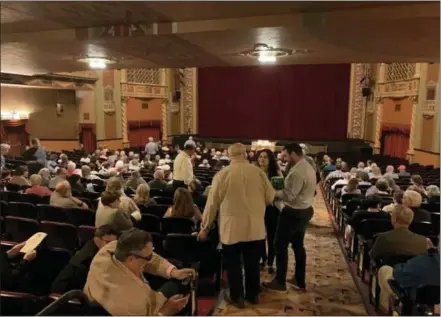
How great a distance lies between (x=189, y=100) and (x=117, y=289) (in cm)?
1721

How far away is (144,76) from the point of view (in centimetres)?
1711

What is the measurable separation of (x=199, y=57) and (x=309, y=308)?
3633 mm

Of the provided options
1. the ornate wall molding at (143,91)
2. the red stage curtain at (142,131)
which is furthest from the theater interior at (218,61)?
the red stage curtain at (142,131)

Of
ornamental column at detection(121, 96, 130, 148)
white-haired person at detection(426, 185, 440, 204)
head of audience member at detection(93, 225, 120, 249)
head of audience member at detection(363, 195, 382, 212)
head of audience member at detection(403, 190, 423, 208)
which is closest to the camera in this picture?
head of audience member at detection(93, 225, 120, 249)

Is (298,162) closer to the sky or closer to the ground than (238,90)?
closer to the ground

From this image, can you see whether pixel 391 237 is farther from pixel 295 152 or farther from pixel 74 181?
pixel 74 181

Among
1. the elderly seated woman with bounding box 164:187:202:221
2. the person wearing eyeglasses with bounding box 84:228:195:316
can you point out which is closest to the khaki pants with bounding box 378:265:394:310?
the person wearing eyeglasses with bounding box 84:228:195:316

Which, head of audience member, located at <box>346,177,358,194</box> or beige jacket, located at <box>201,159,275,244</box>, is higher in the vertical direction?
beige jacket, located at <box>201,159,275,244</box>

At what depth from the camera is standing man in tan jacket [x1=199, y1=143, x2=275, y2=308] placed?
3064mm

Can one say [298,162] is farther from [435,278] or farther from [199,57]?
[199,57]

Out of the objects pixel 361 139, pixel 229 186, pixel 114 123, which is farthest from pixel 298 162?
pixel 361 139

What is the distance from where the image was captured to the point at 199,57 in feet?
17.8

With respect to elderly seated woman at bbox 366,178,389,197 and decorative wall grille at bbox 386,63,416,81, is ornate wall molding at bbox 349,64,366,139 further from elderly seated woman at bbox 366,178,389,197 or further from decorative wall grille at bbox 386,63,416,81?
elderly seated woman at bbox 366,178,389,197

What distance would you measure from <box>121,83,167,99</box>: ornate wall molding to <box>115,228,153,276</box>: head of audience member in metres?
14.5
